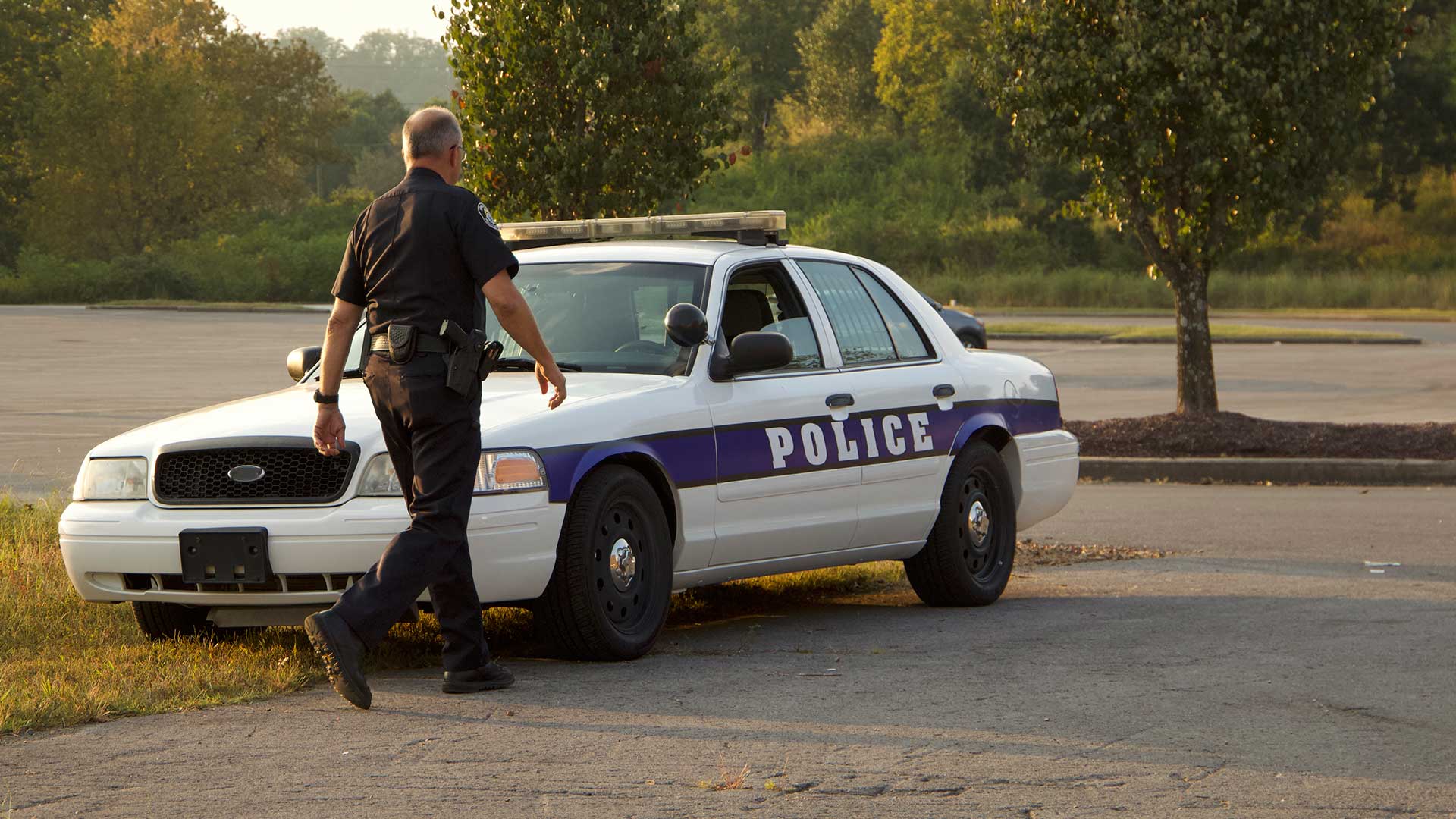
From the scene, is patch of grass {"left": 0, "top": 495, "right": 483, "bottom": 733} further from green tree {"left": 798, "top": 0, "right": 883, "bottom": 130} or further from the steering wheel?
green tree {"left": 798, "top": 0, "right": 883, "bottom": 130}

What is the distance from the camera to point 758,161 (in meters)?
74.7

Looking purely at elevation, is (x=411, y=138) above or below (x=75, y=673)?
above

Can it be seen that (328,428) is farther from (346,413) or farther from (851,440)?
(851,440)

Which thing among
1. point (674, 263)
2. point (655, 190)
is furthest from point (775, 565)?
point (655, 190)

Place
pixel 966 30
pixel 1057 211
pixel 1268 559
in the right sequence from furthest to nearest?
pixel 966 30 → pixel 1057 211 → pixel 1268 559

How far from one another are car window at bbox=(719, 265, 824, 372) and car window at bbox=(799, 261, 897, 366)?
0.16 meters

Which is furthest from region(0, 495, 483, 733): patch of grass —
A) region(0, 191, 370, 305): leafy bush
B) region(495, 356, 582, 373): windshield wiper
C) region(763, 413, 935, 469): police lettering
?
region(0, 191, 370, 305): leafy bush

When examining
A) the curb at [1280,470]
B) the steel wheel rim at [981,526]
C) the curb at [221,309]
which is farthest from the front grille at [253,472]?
the curb at [221,309]

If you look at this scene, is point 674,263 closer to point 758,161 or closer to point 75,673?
point 75,673

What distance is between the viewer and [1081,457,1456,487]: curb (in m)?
15.0

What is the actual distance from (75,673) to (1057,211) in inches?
2102

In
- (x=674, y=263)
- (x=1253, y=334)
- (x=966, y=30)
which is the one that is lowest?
(x=1253, y=334)

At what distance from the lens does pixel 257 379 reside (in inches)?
968

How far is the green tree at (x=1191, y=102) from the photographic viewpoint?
16.2 metres
